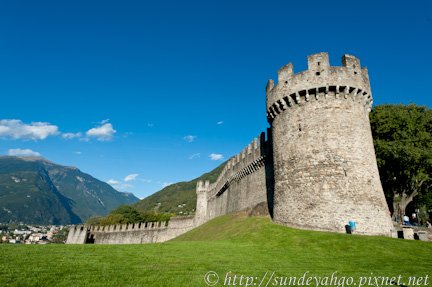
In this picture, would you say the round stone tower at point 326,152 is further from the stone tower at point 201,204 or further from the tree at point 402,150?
the stone tower at point 201,204

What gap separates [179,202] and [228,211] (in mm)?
125187

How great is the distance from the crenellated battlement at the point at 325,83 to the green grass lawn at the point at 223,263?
9611mm

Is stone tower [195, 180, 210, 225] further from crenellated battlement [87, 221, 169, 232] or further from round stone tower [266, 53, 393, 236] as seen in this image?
round stone tower [266, 53, 393, 236]

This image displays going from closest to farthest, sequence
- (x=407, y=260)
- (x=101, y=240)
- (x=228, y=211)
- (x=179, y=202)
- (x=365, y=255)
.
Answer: (x=407, y=260)
(x=365, y=255)
(x=228, y=211)
(x=101, y=240)
(x=179, y=202)

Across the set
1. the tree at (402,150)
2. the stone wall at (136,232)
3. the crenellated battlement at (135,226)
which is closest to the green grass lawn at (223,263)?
the tree at (402,150)

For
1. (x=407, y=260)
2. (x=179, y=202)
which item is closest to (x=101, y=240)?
(x=407, y=260)

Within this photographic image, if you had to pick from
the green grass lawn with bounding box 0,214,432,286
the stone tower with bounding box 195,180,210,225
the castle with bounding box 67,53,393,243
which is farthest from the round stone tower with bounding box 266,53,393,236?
the stone tower with bounding box 195,180,210,225

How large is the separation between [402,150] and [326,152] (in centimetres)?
958

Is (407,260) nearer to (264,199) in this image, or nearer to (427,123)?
(264,199)

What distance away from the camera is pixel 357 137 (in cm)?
1948

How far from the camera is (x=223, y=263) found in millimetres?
10508

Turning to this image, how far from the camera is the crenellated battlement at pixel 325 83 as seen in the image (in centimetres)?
2006

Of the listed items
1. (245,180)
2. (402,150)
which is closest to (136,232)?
(245,180)

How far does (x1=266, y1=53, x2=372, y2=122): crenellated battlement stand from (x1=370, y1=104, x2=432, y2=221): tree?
6.17 metres
